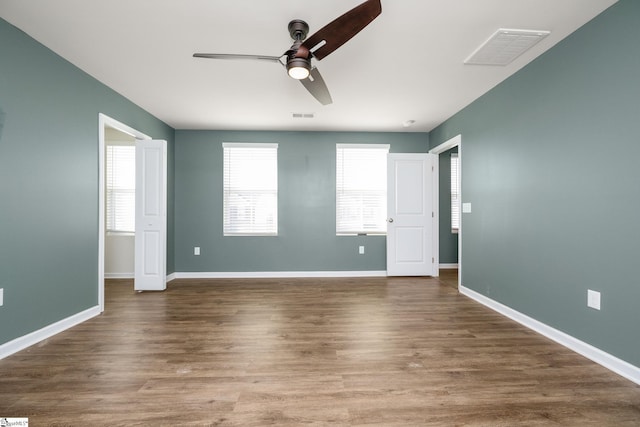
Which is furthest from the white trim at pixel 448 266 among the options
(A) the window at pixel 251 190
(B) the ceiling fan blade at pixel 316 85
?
(B) the ceiling fan blade at pixel 316 85

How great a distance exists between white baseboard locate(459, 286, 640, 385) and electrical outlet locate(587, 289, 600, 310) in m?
0.31

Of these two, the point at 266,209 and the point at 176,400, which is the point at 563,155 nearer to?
the point at 176,400

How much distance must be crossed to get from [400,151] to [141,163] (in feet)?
13.8

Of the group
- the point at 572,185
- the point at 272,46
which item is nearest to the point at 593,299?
the point at 572,185

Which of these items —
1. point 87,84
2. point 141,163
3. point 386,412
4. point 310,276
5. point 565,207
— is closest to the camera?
point 386,412

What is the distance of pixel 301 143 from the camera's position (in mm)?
5164

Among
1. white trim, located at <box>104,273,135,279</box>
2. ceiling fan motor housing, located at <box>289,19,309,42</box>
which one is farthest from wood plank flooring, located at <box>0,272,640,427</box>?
ceiling fan motor housing, located at <box>289,19,309,42</box>

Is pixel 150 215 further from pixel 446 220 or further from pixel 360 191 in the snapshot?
pixel 446 220

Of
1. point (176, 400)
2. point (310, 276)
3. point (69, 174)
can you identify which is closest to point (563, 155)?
point (176, 400)

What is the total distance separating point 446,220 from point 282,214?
3.40 meters

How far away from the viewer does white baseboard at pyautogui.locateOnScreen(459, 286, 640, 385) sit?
1966 mm

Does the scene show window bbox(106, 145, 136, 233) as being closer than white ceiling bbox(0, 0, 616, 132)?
No

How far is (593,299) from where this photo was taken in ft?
7.37

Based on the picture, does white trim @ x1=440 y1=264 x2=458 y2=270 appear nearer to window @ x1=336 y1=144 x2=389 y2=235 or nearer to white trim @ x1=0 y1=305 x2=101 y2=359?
window @ x1=336 y1=144 x2=389 y2=235
